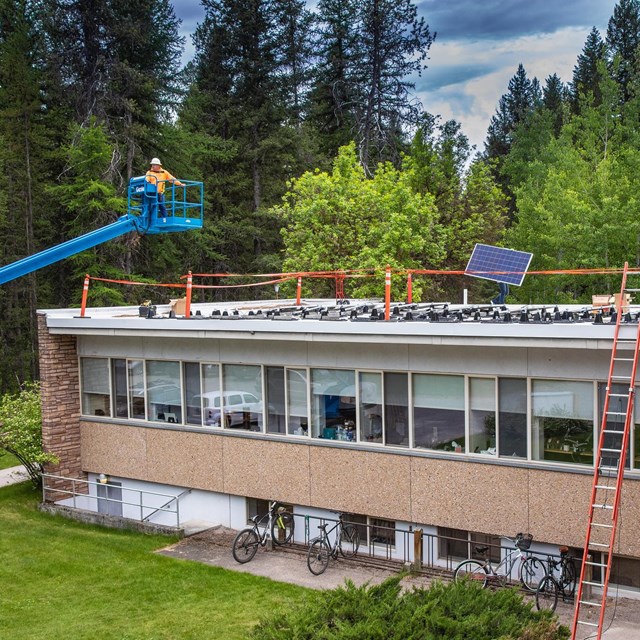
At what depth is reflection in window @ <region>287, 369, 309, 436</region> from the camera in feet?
53.9

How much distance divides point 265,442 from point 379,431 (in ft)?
8.60

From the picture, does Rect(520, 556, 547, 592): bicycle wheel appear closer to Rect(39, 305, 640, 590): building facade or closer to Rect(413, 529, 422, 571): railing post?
Rect(39, 305, 640, 590): building facade

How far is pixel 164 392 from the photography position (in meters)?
18.5

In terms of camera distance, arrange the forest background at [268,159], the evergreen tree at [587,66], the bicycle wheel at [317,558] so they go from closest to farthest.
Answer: the bicycle wheel at [317,558], the forest background at [268,159], the evergreen tree at [587,66]

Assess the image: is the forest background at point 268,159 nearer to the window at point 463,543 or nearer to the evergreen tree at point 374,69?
the evergreen tree at point 374,69

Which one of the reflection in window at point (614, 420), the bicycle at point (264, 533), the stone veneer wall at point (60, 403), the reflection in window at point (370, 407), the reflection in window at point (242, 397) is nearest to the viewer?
the reflection in window at point (614, 420)

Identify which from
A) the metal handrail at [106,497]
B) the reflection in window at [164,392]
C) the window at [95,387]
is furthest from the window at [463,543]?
the window at [95,387]

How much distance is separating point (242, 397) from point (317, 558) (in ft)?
12.7

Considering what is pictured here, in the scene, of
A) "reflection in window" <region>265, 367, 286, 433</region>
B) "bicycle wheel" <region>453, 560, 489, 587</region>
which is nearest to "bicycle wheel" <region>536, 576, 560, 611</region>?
"bicycle wheel" <region>453, 560, 489, 587</region>

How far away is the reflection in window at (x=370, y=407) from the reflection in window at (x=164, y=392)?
181 inches

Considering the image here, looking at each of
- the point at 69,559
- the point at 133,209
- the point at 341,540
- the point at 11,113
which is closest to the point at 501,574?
the point at 341,540

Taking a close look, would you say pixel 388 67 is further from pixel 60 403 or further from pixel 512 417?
pixel 512 417

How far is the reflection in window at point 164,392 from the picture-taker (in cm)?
1828

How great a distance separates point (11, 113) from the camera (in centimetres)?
4291
